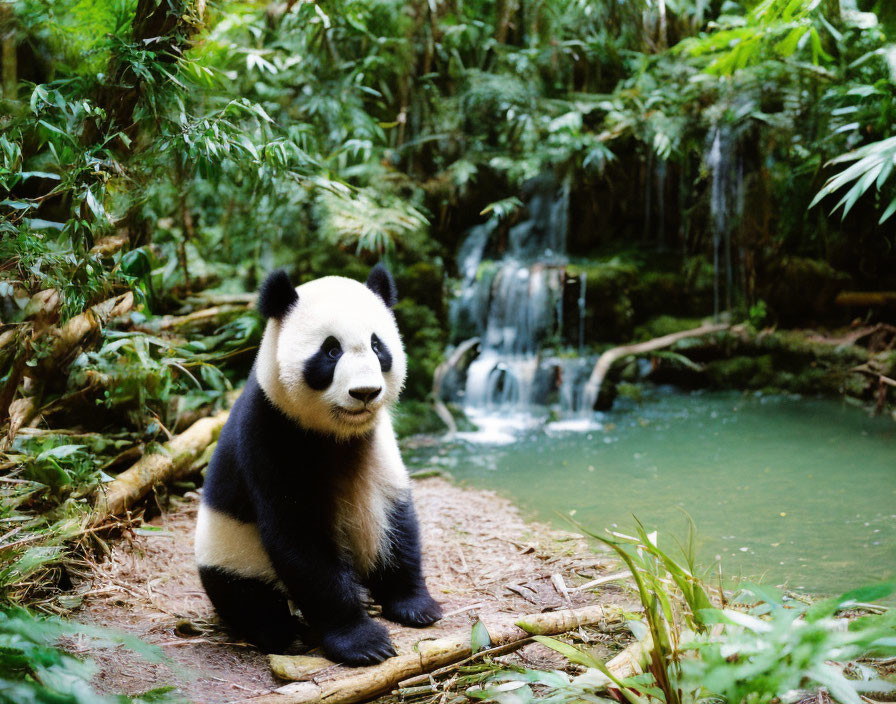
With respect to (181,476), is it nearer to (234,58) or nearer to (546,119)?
(234,58)

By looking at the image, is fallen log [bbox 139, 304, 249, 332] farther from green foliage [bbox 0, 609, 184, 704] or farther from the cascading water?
green foliage [bbox 0, 609, 184, 704]

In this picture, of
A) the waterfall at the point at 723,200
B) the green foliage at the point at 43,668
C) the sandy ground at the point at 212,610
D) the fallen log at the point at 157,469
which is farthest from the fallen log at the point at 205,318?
the waterfall at the point at 723,200

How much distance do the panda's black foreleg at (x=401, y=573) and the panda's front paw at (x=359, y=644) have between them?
0.34 metres

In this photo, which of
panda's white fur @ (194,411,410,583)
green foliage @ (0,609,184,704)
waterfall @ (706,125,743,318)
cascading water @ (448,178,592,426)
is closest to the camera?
green foliage @ (0,609,184,704)

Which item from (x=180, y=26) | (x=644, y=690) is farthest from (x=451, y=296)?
(x=644, y=690)

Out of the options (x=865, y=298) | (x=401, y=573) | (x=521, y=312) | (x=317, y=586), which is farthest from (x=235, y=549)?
(x=865, y=298)

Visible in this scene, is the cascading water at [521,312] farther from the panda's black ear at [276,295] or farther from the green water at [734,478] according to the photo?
the panda's black ear at [276,295]

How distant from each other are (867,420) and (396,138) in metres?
7.47

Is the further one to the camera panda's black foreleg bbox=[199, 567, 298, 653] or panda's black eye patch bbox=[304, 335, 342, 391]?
panda's black foreleg bbox=[199, 567, 298, 653]

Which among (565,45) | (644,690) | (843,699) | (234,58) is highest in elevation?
(565,45)

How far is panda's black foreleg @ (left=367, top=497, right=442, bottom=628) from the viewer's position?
107 inches

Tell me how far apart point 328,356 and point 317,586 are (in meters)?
0.91

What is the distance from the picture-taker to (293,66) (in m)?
7.16

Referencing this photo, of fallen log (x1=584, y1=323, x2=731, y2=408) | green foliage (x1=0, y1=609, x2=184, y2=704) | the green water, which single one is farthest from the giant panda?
fallen log (x1=584, y1=323, x2=731, y2=408)
